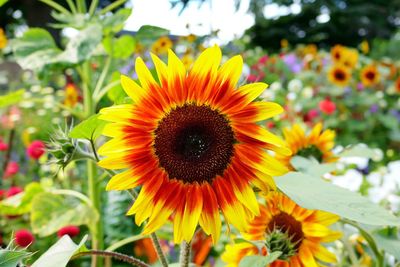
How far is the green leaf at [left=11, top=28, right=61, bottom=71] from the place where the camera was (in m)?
0.92

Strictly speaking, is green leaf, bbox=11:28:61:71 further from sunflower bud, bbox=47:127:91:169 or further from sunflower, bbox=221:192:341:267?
sunflower, bbox=221:192:341:267

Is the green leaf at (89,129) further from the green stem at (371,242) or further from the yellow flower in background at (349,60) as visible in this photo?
the yellow flower in background at (349,60)

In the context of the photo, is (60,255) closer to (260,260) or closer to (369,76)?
(260,260)

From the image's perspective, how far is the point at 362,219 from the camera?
1.57ft

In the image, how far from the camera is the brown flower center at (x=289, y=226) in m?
0.64

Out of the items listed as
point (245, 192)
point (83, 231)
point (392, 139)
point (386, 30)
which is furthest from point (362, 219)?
point (386, 30)

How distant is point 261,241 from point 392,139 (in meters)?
2.89

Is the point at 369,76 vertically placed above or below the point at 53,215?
below

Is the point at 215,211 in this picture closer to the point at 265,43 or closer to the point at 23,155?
the point at 23,155

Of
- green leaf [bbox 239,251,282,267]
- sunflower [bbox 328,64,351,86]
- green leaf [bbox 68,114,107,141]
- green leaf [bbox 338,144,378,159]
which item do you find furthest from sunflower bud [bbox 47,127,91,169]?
sunflower [bbox 328,64,351,86]

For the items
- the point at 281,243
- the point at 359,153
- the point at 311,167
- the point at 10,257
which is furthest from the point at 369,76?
the point at 10,257

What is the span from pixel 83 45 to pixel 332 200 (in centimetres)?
54

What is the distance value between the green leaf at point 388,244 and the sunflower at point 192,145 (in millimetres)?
212

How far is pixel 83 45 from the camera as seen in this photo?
2.89 feet
